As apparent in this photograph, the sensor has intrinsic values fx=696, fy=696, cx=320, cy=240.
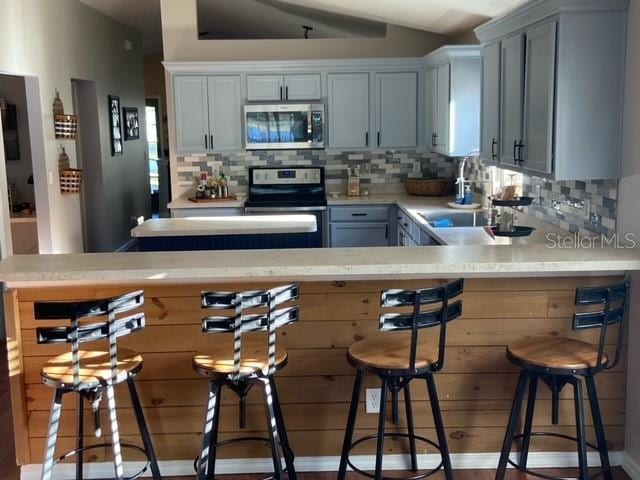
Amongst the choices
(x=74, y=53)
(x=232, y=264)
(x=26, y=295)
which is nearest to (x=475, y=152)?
(x=232, y=264)

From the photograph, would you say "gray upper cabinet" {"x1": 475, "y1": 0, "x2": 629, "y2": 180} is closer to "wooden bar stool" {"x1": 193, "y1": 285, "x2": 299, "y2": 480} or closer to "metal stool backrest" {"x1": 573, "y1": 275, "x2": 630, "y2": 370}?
"metal stool backrest" {"x1": 573, "y1": 275, "x2": 630, "y2": 370}

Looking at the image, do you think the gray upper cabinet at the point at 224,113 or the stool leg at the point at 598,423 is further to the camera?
the gray upper cabinet at the point at 224,113

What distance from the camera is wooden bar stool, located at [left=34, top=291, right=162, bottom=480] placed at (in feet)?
7.66

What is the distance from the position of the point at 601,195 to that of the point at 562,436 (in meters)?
1.10

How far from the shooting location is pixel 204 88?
20.3 feet

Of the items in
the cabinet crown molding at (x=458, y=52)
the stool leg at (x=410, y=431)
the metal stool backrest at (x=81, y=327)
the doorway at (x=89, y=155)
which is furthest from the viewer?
the doorway at (x=89, y=155)

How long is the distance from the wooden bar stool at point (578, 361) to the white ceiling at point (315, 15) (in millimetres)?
2296

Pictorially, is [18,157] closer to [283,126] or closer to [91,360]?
[283,126]

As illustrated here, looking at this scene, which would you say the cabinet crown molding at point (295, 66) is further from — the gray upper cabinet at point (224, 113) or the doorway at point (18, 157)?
the doorway at point (18, 157)

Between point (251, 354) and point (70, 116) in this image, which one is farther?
point (70, 116)

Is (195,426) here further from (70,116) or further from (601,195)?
(70,116)

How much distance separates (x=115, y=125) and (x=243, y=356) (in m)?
5.99

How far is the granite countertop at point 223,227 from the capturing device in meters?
4.18

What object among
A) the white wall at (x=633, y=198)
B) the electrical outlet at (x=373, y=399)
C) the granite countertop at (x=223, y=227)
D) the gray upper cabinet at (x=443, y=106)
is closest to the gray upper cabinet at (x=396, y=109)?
the gray upper cabinet at (x=443, y=106)
